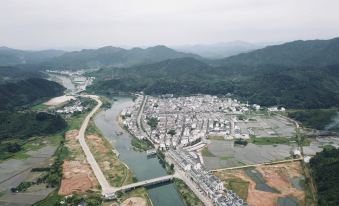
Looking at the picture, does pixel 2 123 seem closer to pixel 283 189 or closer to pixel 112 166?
pixel 112 166

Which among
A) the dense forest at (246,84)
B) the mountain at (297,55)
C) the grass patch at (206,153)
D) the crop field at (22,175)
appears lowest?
the crop field at (22,175)

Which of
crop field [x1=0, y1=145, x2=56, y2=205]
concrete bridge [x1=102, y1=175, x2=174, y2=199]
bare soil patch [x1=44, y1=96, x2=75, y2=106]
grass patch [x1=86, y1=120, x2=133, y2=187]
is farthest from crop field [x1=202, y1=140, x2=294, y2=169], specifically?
bare soil patch [x1=44, y1=96, x2=75, y2=106]

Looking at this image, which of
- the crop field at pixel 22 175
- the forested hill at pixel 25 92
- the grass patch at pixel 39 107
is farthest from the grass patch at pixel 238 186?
the forested hill at pixel 25 92

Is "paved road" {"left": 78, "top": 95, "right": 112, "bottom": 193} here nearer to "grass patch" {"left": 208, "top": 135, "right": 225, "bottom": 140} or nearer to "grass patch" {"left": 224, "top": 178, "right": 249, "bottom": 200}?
"grass patch" {"left": 224, "top": 178, "right": 249, "bottom": 200}

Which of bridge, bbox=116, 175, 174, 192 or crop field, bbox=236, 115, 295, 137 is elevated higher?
crop field, bbox=236, 115, 295, 137

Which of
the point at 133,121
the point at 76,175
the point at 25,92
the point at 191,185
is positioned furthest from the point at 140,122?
the point at 25,92

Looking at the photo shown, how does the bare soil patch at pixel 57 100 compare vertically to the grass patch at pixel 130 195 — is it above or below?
above

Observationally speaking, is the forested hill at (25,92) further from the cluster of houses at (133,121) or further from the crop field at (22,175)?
the crop field at (22,175)
